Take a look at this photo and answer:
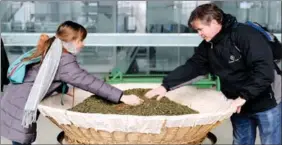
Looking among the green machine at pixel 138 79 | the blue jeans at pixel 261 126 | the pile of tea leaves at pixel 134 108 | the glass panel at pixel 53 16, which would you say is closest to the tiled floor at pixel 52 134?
the green machine at pixel 138 79

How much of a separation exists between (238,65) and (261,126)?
447mm

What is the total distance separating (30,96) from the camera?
2285 millimetres

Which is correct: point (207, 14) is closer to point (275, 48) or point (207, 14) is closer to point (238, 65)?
point (238, 65)

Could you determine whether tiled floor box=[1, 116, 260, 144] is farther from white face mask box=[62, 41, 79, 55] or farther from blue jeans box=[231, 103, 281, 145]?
white face mask box=[62, 41, 79, 55]

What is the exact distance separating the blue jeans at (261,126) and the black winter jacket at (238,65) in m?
0.05

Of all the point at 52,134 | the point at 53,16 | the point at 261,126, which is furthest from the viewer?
the point at 53,16

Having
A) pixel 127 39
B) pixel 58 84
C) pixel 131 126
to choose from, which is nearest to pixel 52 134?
pixel 127 39

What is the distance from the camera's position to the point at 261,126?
2734mm

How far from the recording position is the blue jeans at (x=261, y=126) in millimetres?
2697

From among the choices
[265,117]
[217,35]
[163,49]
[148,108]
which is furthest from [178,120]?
[163,49]

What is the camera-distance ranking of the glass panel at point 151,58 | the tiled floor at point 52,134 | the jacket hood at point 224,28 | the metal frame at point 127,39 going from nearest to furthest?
the jacket hood at point 224,28
the tiled floor at point 52,134
the metal frame at point 127,39
the glass panel at point 151,58

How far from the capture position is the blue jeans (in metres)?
2.70

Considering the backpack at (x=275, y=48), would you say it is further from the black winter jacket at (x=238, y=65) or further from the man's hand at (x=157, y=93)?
the man's hand at (x=157, y=93)

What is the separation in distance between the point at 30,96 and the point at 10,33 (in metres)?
3.58
